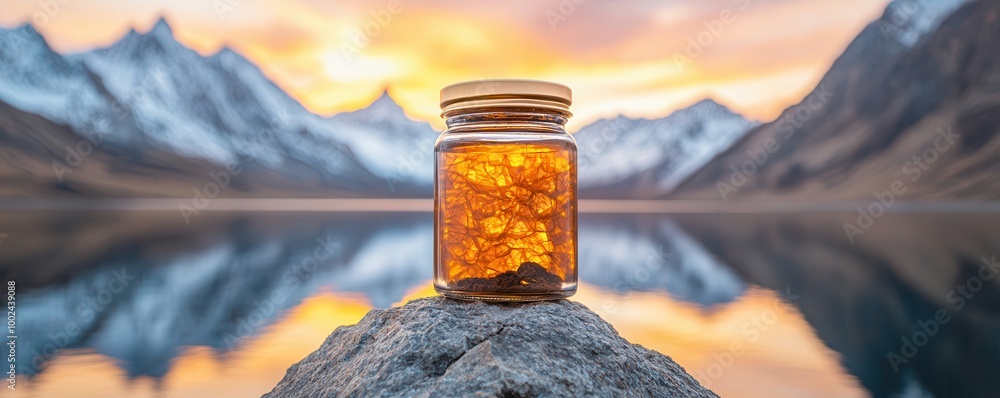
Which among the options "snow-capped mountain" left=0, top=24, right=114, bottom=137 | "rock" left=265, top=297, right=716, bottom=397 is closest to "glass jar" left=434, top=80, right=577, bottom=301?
"rock" left=265, top=297, right=716, bottom=397

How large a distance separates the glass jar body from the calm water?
18.4 feet

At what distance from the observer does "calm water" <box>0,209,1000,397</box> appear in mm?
9383

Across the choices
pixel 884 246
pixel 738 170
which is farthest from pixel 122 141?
pixel 884 246

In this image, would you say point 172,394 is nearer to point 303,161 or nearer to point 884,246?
point 884,246

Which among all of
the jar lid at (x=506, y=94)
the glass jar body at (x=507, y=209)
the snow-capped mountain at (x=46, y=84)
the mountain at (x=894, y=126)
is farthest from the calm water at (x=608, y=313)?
the snow-capped mountain at (x=46, y=84)

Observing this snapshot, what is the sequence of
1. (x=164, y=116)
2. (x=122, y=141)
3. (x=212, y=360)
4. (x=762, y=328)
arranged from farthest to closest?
(x=164, y=116) → (x=122, y=141) → (x=762, y=328) → (x=212, y=360)

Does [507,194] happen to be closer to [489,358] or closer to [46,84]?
[489,358]

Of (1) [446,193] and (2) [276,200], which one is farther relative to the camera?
(2) [276,200]

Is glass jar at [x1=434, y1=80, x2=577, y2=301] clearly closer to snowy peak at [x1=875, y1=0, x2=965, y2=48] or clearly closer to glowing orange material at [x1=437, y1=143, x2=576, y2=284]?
glowing orange material at [x1=437, y1=143, x2=576, y2=284]

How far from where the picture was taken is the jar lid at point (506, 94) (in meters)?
3.48

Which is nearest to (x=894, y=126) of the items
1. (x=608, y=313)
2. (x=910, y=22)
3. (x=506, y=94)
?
(x=910, y=22)

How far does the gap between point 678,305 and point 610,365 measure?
11.6 m

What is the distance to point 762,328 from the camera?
12281 millimetres

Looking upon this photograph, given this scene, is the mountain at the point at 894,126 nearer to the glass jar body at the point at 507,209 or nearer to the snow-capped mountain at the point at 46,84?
the glass jar body at the point at 507,209
